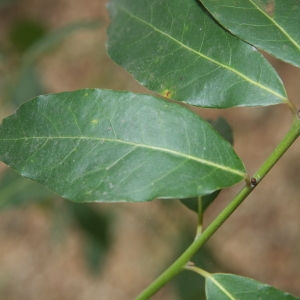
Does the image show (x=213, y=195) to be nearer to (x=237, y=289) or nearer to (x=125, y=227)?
(x=237, y=289)

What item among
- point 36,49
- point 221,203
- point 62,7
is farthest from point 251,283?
point 62,7

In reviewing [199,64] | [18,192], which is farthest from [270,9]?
[18,192]

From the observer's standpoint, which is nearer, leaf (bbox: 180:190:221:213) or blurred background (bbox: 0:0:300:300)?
leaf (bbox: 180:190:221:213)

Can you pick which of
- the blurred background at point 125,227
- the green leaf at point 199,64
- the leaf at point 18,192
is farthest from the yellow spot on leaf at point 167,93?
the blurred background at point 125,227

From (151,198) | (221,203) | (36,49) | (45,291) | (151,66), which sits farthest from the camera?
(45,291)

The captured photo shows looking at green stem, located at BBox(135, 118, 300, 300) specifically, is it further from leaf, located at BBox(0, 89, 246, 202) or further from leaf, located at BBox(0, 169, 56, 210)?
leaf, located at BBox(0, 169, 56, 210)

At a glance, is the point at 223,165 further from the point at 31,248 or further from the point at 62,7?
the point at 62,7

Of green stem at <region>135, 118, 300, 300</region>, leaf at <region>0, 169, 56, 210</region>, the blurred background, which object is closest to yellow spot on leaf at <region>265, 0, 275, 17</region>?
green stem at <region>135, 118, 300, 300</region>
